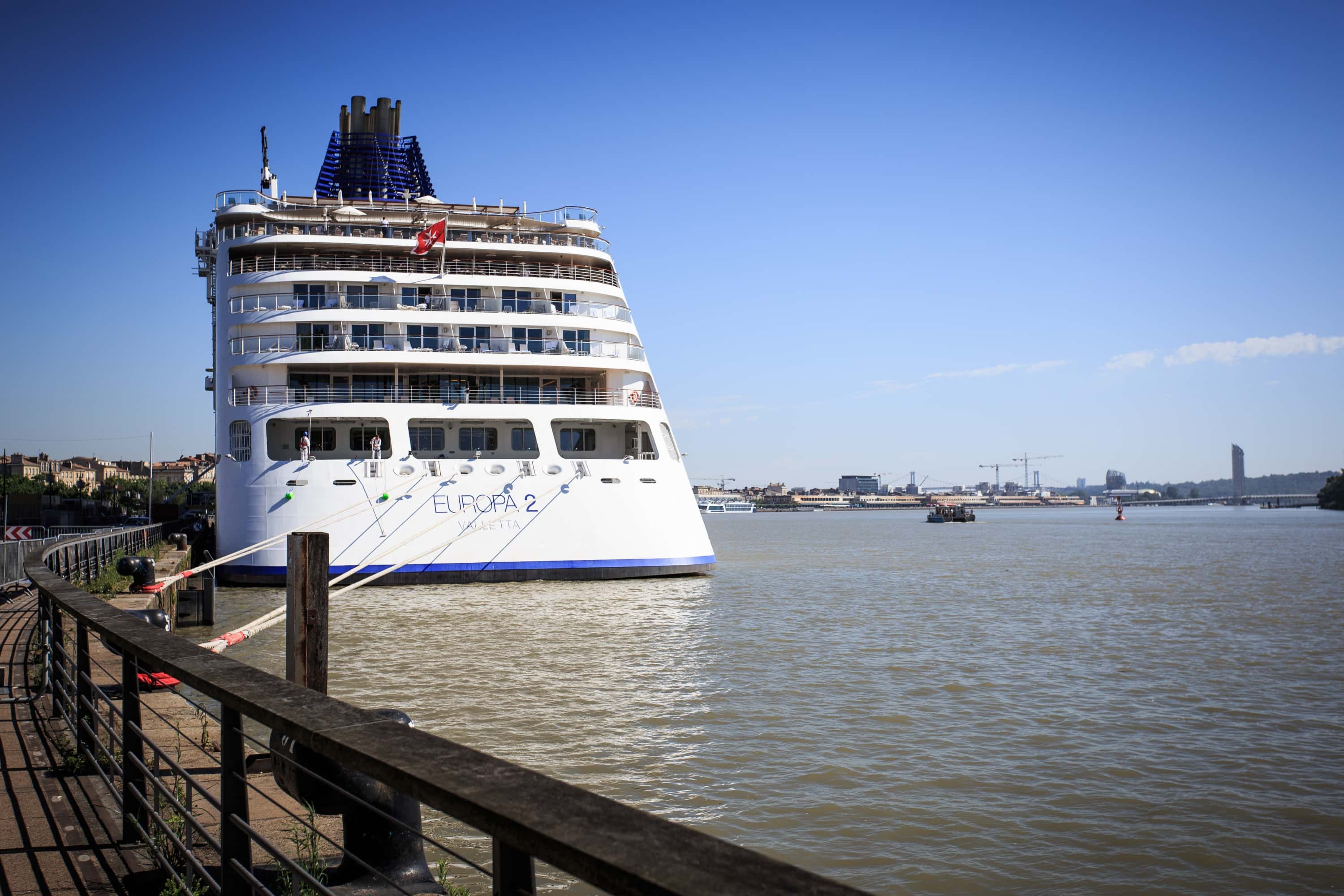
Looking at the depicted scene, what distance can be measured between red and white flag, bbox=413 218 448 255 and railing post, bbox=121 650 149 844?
85.9ft

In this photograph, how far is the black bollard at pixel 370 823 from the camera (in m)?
4.56

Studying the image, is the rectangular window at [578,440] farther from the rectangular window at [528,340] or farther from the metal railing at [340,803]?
the metal railing at [340,803]

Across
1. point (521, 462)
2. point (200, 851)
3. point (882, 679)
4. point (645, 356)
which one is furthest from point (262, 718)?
point (645, 356)

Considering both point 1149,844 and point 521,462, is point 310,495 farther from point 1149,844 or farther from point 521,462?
point 1149,844

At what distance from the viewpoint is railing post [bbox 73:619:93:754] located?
6004mm

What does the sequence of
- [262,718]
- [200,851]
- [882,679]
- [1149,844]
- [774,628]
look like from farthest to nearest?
[774,628]
[882,679]
[1149,844]
[200,851]
[262,718]

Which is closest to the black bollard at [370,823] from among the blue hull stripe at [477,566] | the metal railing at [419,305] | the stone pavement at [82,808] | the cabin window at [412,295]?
the stone pavement at [82,808]

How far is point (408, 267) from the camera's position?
31250 millimetres

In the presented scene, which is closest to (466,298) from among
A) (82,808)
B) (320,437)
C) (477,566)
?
(320,437)

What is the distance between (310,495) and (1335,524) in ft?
400

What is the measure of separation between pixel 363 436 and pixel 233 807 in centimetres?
2684

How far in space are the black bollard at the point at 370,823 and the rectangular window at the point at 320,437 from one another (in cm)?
2542

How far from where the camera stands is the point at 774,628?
73.5ft

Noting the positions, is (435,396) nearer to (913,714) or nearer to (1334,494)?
(913,714)
